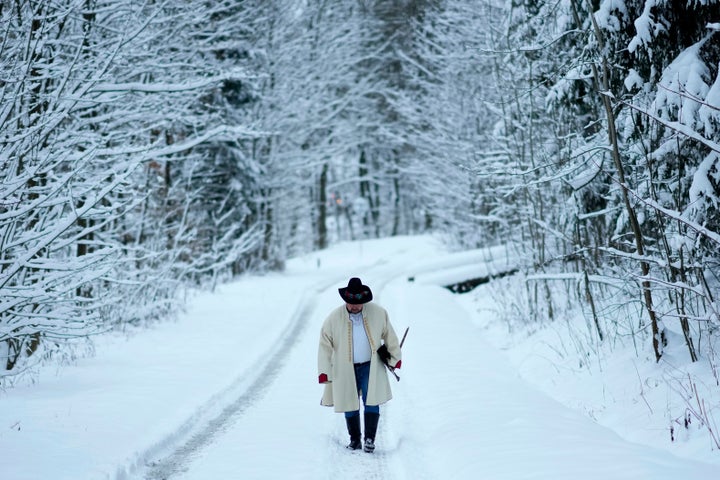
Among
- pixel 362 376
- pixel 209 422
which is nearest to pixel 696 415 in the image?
pixel 362 376

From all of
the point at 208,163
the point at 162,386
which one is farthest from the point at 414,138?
the point at 162,386

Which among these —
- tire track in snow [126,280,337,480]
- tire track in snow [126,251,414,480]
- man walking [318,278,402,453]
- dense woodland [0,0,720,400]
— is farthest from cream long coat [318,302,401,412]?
dense woodland [0,0,720,400]

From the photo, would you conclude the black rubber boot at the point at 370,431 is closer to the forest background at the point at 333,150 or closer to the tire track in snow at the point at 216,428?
the tire track in snow at the point at 216,428

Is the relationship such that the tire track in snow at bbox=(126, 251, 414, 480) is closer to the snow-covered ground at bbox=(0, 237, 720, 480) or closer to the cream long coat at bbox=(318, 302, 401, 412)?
the snow-covered ground at bbox=(0, 237, 720, 480)

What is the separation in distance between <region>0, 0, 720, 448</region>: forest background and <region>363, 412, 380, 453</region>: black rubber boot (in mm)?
3094

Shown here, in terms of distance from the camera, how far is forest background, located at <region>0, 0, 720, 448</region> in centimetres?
694

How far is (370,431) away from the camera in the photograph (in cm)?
675

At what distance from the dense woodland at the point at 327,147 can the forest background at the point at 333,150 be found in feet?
0.19

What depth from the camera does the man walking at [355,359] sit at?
6871 mm

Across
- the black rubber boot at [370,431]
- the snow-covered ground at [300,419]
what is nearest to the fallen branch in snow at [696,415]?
the snow-covered ground at [300,419]

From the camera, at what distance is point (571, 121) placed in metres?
10.2

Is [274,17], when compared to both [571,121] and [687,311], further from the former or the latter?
[687,311]

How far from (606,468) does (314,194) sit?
4679cm

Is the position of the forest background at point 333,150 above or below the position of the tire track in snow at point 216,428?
above
